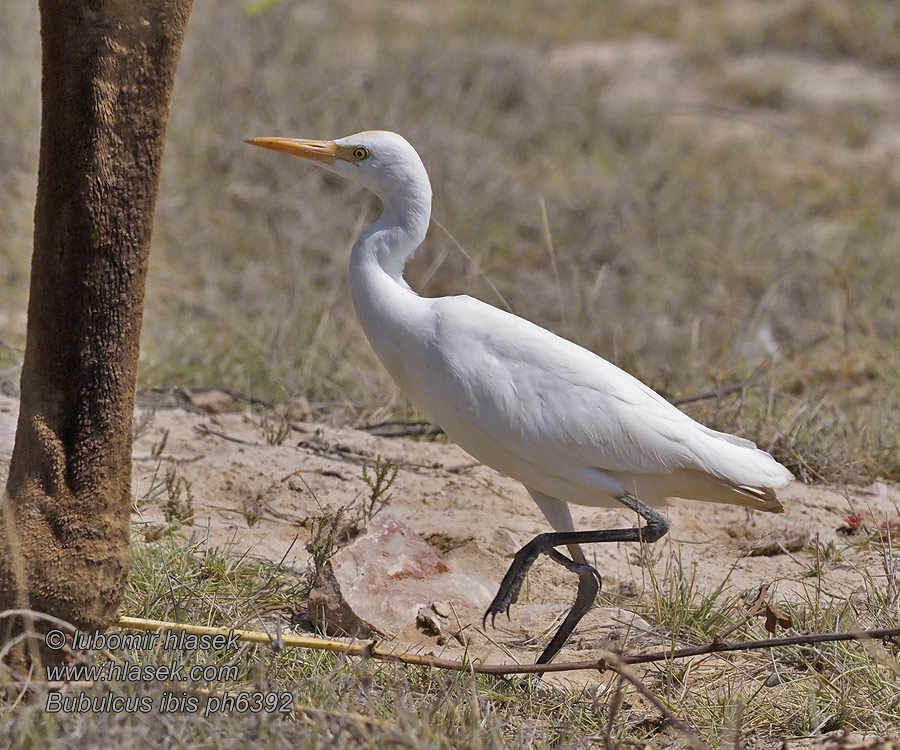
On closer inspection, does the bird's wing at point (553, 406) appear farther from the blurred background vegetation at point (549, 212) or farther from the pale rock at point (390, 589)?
the blurred background vegetation at point (549, 212)

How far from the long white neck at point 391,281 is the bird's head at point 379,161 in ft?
0.05

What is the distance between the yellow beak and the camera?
2.92 metres

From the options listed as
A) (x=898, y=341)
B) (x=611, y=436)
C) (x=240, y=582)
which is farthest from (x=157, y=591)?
(x=898, y=341)

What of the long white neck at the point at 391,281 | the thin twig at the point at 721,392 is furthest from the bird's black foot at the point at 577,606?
the thin twig at the point at 721,392

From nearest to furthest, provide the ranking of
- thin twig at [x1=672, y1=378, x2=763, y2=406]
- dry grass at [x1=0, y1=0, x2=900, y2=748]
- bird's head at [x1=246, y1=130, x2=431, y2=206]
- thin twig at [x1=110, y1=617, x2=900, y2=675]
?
thin twig at [x1=110, y1=617, x2=900, y2=675] → dry grass at [x1=0, y1=0, x2=900, y2=748] → bird's head at [x1=246, y1=130, x2=431, y2=206] → thin twig at [x1=672, y1=378, x2=763, y2=406]

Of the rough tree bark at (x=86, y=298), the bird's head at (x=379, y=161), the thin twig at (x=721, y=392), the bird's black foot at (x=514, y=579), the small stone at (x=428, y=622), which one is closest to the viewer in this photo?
the rough tree bark at (x=86, y=298)

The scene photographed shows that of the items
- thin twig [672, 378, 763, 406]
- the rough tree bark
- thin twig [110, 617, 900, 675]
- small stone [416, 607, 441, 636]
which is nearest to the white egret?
small stone [416, 607, 441, 636]

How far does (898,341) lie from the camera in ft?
17.6

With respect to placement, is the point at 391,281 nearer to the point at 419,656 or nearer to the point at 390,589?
the point at 390,589

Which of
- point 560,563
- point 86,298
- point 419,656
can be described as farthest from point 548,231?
point 86,298

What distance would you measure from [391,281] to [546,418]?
1.78 feet

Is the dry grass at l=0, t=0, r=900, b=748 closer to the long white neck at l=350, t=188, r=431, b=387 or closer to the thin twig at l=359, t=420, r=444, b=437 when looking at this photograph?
the thin twig at l=359, t=420, r=444, b=437

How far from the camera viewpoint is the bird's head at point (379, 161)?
297cm

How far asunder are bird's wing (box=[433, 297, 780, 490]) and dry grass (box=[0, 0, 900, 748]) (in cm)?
47
